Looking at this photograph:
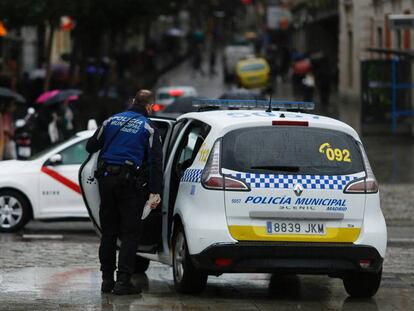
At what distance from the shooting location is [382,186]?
2222 centimetres

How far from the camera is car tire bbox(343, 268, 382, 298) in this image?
1066cm

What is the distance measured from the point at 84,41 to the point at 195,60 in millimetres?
28491

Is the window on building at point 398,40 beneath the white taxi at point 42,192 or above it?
above

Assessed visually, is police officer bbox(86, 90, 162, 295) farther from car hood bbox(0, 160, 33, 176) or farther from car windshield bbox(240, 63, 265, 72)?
car windshield bbox(240, 63, 265, 72)

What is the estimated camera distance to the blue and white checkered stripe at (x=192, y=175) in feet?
33.9

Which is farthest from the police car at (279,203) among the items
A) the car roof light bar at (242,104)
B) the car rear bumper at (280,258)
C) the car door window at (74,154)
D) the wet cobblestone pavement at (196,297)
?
the car door window at (74,154)

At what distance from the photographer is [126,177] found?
10.4 meters

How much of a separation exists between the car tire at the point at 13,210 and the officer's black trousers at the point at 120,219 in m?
6.34

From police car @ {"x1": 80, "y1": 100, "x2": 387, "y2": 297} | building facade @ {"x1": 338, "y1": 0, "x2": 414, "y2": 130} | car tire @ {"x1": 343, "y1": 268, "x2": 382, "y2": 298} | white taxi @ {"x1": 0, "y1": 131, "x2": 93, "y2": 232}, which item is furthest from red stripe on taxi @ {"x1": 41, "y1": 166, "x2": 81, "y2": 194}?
building facade @ {"x1": 338, "y1": 0, "x2": 414, "y2": 130}

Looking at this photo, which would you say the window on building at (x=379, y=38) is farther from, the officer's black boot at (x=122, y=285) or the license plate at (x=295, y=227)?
the license plate at (x=295, y=227)

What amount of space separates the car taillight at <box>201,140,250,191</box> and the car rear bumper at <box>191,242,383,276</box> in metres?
0.42

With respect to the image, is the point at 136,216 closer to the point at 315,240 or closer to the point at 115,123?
the point at 115,123

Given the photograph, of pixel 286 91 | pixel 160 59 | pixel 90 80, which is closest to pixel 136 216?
pixel 90 80

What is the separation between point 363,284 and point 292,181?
45.4 inches
